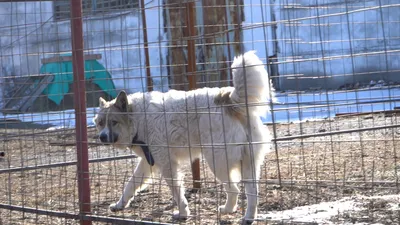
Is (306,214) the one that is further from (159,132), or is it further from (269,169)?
(269,169)

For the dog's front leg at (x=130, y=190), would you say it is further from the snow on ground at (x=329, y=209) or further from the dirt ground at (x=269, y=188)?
the snow on ground at (x=329, y=209)

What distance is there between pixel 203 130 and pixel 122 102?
3.90 ft

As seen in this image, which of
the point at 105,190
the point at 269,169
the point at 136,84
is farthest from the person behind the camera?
the point at 136,84

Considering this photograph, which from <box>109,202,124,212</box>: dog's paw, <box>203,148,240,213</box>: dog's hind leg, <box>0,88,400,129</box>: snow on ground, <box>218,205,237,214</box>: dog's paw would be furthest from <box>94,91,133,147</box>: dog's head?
<box>218,205,237,214</box>: dog's paw

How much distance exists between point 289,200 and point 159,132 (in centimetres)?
148

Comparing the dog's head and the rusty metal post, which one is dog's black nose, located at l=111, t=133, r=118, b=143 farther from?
the rusty metal post

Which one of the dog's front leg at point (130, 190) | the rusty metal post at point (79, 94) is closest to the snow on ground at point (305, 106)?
the rusty metal post at point (79, 94)

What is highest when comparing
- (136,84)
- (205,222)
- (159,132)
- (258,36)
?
(258,36)

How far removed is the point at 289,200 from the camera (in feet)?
22.3

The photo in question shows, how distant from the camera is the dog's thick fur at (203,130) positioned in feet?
20.9

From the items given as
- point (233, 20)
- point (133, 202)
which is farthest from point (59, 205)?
point (233, 20)

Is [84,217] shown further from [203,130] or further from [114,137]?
[114,137]

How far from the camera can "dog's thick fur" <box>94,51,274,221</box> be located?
6367mm

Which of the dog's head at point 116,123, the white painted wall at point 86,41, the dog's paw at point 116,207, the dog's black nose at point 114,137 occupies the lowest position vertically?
the dog's paw at point 116,207
